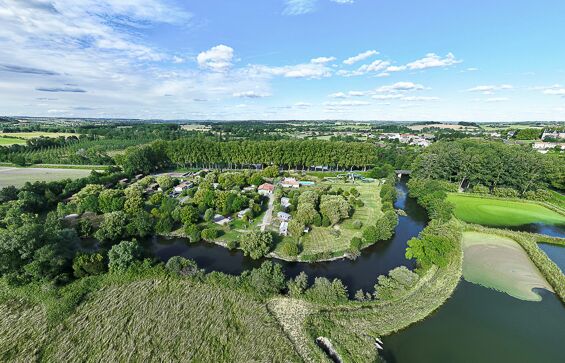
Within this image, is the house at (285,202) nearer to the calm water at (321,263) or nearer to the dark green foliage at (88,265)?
the calm water at (321,263)

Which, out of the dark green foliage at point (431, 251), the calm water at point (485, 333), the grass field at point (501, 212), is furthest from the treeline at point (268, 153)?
the calm water at point (485, 333)

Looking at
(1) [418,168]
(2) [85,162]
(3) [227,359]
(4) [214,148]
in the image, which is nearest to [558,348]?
(3) [227,359]

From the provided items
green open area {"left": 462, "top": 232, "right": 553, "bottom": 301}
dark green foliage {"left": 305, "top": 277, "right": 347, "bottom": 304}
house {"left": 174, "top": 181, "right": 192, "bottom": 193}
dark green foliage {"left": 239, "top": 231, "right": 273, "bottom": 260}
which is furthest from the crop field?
house {"left": 174, "top": 181, "right": 192, "bottom": 193}

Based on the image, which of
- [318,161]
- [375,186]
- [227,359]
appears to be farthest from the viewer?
[318,161]

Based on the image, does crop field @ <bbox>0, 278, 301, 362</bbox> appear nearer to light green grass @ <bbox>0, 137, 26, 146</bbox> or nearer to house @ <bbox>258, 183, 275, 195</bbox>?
house @ <bbox>258, 183, 275, 195</bbox>

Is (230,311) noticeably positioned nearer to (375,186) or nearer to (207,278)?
(207,278)

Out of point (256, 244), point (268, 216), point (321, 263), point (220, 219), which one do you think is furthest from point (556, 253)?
point (220, 219)
